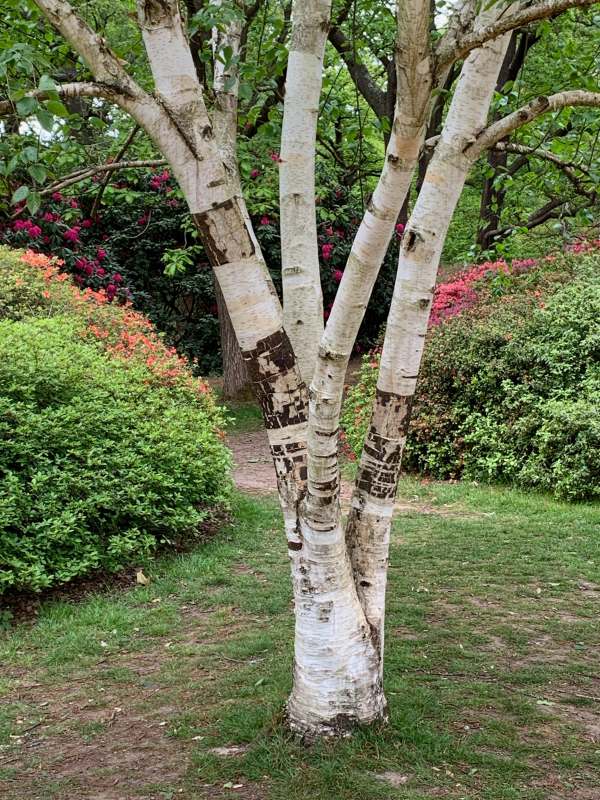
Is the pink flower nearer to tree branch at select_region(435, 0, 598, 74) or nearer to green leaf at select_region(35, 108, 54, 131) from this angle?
green leaf at select_region(35, 108, 54, 131)

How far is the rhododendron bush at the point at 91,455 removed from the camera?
4.95 m

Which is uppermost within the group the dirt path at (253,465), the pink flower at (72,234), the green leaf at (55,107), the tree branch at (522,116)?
the pink flower at (72,234)

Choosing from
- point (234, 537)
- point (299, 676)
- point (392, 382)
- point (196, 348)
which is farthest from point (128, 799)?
point (196, 348)

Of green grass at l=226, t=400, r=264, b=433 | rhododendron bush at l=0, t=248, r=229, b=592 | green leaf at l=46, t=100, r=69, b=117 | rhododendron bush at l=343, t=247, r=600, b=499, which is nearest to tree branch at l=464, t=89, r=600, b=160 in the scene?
green leaf at l=46, t=100, r=69, b=117

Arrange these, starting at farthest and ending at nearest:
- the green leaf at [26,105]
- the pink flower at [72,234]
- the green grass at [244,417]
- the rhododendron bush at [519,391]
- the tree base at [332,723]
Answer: the pink flower at [72,234], the green grass at [244,417], the rhododendron bush at [519,391], the tree base at [332,723], the green leaf at [26,105]

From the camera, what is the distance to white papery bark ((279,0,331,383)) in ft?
10.1

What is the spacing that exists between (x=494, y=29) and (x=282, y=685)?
2.82m

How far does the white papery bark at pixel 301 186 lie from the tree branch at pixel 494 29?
0.95 meters

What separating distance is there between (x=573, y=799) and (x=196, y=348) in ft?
41.4

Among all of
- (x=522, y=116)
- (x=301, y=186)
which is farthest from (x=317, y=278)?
(x=522, y=116)

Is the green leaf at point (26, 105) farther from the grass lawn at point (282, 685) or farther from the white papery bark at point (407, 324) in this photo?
the grass lawn at point (282, 685)

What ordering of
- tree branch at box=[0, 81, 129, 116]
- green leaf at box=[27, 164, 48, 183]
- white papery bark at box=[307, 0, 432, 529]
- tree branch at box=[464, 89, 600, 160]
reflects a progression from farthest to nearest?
tree branch at box=[464, 89, 600, 160]
tree branch at box=[0, 81, 129, 116]
white papery bark at box=[307, 0, 432, 529]
green leaf at box=[27, 164, 48, 183]

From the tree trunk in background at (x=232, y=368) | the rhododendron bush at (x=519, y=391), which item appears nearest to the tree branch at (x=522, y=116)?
the rhododendron bush at (x=519, y=391)

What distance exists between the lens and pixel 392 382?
9.64ft
